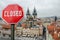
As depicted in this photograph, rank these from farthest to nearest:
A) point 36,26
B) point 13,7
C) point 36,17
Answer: point 36,26
point 36,17
point 13,7

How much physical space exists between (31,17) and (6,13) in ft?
4.64

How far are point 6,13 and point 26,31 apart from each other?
1581 mm

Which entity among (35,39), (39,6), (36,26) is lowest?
(35,39)

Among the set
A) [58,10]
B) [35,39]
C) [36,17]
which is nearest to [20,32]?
[35,39]

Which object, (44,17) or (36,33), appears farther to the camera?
(36,33)

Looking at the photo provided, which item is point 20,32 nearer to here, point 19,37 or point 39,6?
point 19,37

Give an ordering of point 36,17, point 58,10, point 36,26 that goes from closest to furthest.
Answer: point 58,10
point 36,17
point 36,26

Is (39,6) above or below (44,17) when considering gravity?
above

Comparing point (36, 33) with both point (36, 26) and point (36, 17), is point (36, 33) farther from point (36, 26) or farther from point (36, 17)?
point (36, 17)

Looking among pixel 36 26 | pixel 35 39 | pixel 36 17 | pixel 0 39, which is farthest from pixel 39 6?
pixel 0 39

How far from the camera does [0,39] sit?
203 centimetres

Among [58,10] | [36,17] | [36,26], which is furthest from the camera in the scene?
[36,26]

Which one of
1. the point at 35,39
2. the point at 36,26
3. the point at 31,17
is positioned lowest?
the point at 35,39

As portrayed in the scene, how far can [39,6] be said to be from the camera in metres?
1.79
